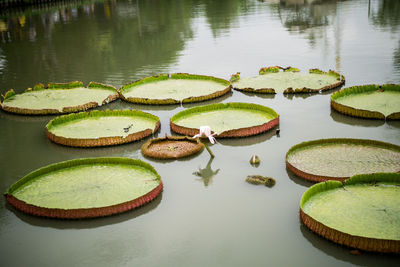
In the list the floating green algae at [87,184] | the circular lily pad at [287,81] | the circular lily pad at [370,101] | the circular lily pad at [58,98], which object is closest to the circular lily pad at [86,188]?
the floating green algae at [87,184]

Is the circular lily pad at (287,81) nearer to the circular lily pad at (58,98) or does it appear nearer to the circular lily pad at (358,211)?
the circular lily pad at (58,98)

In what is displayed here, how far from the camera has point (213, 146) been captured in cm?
558

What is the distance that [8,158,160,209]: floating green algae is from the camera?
4285mm

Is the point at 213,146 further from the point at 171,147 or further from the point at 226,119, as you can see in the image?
the point at 226,119

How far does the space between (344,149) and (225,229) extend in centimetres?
183

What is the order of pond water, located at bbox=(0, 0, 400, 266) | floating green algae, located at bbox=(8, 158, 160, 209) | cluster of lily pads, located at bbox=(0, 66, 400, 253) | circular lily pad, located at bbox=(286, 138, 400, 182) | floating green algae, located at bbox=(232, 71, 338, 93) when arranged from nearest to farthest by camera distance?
pond water, located at bbox=(0, 0, 400, 266) < cluster of lily pads, located at bbox=(0, 66, 400, 253) < floating green algae, located at bbox=(8, 158, 160, 209) < circular lily pad, located at bbox=(286, 138, 400, 182) < floating green algae, located at bbox=(232, 71, 338, 93)

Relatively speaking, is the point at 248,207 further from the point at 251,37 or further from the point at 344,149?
the point at 251,37

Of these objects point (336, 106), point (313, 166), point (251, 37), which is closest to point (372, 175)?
point (313, 166)

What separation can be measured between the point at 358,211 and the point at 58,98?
17.4ft

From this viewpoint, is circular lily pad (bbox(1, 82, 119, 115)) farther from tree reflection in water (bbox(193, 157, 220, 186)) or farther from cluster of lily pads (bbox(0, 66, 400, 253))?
tree reflection in water (bbox(193, 157, 220, 186))

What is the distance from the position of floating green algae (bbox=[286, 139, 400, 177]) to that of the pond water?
21cm

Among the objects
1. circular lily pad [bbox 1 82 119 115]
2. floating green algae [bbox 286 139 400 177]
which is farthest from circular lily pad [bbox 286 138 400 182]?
circular lily pad [bbox 1 82 119 115]

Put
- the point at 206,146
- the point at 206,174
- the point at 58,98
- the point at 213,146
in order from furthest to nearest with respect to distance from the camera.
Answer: the point at 58,98, the point at 213,146, the point at 206,146, the point at 206,174

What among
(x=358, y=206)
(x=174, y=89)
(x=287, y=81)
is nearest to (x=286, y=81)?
(x=287, y=81)
